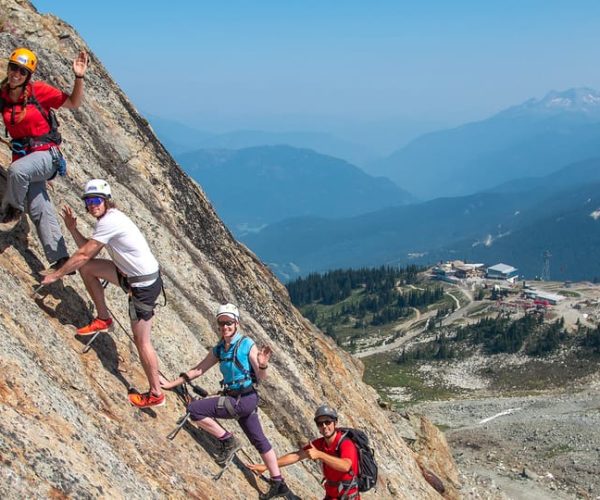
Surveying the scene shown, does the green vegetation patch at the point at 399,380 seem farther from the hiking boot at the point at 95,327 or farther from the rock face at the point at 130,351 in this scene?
the hiking boot at the point at 95,327

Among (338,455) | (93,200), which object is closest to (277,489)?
(338,455)

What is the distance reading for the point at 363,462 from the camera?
1352 centimetres

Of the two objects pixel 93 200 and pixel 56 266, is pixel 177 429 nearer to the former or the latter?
pixel 56 266

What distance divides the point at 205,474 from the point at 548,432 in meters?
60.9

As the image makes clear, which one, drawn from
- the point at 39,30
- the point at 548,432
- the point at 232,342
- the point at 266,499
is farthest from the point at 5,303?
the point at 548,432

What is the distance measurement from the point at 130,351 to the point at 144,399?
2.09m

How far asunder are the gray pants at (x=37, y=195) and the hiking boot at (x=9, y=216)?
30 centimetres

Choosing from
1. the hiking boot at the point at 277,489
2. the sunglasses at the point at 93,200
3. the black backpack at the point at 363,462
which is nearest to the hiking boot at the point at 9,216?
the sunglasses at the point at 93,200

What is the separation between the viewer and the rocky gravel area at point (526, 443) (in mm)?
47406

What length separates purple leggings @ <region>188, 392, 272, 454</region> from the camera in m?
13.8

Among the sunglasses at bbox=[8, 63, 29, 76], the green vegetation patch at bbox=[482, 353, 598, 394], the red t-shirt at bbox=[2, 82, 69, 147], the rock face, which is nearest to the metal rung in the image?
the rock face

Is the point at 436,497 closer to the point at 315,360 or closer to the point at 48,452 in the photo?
the point at 315,360

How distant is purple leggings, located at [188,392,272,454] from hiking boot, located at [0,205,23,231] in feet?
20.4

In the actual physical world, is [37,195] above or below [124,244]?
above
